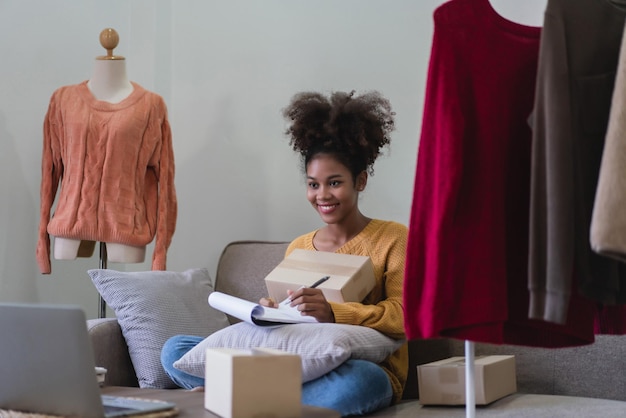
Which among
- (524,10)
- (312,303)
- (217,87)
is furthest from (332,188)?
(217,87)

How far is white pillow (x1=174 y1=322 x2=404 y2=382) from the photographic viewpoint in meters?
2.02

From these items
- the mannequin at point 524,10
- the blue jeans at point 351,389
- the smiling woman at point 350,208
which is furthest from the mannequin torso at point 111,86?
the mannequin at point 524,10

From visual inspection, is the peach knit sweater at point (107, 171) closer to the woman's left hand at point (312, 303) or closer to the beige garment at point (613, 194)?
the woman's left hand at point (312, 303)

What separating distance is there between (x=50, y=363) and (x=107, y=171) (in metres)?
1.41

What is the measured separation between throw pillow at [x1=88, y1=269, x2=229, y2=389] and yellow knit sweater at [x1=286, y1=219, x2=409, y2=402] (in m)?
0.36

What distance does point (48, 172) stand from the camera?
295cm

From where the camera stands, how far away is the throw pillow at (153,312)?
2449 millimetres

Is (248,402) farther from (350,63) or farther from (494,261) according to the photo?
(350,63)

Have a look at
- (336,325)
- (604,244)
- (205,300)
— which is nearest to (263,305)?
(336,325)

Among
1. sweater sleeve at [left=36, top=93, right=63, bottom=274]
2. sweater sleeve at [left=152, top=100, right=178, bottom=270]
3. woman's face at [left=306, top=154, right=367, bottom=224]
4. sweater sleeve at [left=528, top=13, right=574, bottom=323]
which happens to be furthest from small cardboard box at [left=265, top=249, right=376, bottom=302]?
sweater sleeve at [left=36, top=93, right=63, bottom=274]

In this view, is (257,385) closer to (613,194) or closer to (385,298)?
(613,194)

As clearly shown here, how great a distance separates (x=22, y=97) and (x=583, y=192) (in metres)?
2.28

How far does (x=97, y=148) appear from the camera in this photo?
112 inches

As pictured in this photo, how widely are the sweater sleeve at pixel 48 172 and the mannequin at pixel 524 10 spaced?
1.49 m
